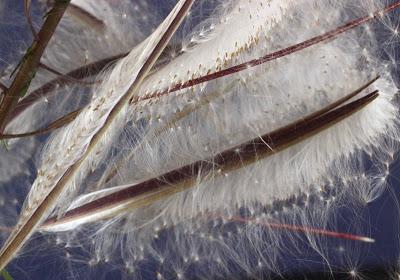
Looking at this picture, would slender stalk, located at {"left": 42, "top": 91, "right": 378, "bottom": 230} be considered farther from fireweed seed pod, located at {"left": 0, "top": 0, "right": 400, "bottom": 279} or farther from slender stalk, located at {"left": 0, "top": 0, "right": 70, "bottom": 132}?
slender stalk, located at {"left": 0, "top": 0, "right": 70, "bottom": 132}

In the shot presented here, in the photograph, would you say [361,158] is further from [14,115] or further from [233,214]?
[14,115]

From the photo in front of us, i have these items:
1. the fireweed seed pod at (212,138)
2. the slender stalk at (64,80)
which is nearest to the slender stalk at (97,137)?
the fireweed seed pod at (212,138)

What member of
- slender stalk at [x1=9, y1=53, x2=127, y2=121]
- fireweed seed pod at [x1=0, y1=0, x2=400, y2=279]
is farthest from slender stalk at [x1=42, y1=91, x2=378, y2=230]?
slender stalk at [x1=9, y1=53, x2=127, y2=121]

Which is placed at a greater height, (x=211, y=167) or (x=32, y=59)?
(x=32, y=59)

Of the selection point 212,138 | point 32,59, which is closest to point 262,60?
point 212,138

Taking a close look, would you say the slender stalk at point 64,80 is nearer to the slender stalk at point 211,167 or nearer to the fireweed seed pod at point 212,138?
the fireweed seed pod at point 212,138

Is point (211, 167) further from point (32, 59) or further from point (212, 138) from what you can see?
point (32, 59)
